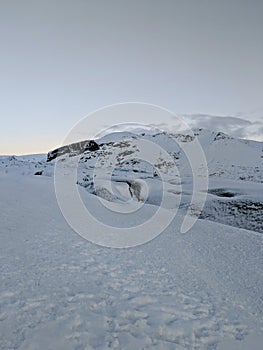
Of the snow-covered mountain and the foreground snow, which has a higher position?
the snow-covered mountain

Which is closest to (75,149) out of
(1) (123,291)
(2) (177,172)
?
(2) (177,172)

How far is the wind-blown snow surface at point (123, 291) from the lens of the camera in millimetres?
4234

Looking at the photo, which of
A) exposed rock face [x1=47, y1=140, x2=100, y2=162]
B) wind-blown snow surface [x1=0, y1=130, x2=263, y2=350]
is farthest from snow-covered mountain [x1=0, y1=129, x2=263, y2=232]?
wind-blown snow surface [x1=0, y1=130, x2=263, y2=350]

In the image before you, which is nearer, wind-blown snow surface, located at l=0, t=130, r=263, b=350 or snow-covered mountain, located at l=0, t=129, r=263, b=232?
wind-blown snow surface, located at l=0, t=130, r=263, b=350

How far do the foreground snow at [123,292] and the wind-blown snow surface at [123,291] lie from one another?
0.06 feet

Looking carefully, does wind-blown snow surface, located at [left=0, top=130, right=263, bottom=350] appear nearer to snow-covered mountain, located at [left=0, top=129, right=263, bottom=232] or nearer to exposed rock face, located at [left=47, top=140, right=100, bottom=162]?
snow-covered mountain, located at [left=0, top=129, right=263, bottom=232]

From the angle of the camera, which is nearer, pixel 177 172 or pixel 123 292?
pixel 123 292

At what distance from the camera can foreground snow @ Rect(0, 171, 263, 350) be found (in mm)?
4230

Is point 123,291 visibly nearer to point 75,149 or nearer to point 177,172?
point 177,172

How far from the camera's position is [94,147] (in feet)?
173

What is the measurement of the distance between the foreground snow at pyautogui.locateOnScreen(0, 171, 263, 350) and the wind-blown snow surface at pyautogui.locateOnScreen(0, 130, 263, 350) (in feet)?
0.06

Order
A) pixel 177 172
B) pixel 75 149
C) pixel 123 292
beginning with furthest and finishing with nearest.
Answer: pixel 75 149, pixel 177 172, pixel 123 292

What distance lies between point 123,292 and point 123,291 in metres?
0.04

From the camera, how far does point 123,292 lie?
546cm
